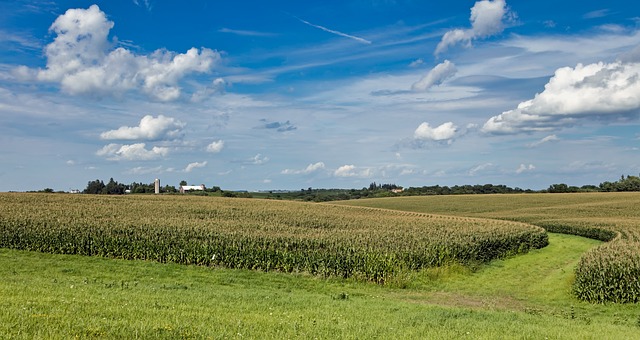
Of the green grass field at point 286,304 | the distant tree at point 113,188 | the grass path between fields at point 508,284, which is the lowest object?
the grass path between fields at point 508,284

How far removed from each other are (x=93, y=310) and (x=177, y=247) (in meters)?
16.6

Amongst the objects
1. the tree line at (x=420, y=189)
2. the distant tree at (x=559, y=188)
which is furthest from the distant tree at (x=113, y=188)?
the distant tree at (x=559, y=188)

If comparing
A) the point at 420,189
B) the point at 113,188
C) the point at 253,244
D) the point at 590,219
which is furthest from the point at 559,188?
the point at 253,244

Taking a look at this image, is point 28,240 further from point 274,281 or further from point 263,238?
point 274,281

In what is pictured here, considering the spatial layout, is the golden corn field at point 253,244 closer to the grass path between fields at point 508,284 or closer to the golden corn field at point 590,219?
the grass path between fields at point 508,284

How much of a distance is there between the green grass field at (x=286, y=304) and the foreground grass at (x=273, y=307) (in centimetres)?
3

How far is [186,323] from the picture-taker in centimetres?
1068

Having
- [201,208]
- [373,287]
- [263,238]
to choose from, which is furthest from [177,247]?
[201,208]

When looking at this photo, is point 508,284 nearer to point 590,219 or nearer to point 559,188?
point 590,219

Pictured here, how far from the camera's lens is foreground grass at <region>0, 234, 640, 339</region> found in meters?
10.2

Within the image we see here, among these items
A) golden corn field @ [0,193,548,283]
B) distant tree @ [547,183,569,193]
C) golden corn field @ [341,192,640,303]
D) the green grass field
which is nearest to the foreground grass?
the green grass field

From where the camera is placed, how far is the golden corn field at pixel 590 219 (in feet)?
68.9

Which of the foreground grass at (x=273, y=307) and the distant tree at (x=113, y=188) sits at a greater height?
the distant tree at (x=113, y=188)

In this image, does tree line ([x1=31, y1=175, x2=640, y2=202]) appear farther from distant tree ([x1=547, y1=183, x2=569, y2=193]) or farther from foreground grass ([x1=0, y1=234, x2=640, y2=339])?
foreground grass ([x1=0, y1=234, x2=640, y2=339])
